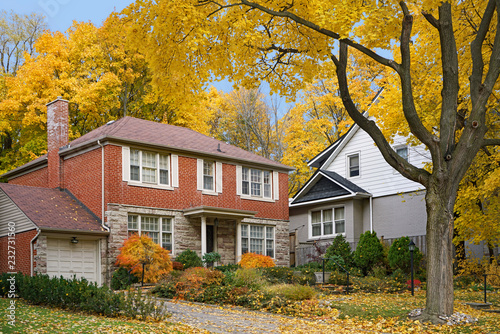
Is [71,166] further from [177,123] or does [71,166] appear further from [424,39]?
[424,39]

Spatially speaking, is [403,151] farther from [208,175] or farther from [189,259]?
[189,259]

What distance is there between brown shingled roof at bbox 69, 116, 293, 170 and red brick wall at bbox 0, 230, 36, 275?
4.43 metres

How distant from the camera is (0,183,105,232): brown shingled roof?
2067 centimetres

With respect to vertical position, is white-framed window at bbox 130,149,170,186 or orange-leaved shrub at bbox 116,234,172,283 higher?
white-framed window at bbox 130,149,170,186

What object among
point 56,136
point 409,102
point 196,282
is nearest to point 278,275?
point 196,282

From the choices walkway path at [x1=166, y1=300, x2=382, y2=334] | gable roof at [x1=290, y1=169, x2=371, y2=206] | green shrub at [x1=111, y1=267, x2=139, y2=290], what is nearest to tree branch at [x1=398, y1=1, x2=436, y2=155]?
walkway path at [x1=166, y1=300, x2=382, y2=334]

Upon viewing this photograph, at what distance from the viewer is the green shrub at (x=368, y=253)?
23766 mm

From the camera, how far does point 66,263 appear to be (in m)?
21.0

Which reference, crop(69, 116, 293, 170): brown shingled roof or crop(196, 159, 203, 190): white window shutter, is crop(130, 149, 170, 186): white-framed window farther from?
crop(196, 159, 203, 190): white window shutter

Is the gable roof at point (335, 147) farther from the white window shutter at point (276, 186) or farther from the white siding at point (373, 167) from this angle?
the white window shutter at point (276, 186)

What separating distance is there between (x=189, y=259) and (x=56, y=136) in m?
8.32

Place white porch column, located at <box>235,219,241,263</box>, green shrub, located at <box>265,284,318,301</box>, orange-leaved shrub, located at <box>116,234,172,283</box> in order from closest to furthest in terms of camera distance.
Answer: green shrub, located at <box>265,284,318,301</box>, orange-leaved shrub, located at <box>116,234,172,283</box>, white porch column, located at <box>235,219,241,263</box>

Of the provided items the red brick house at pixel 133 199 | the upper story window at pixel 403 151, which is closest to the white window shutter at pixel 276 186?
the red brick house at pixel 133 199

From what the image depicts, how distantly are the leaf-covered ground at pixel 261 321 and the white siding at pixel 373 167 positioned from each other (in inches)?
456
